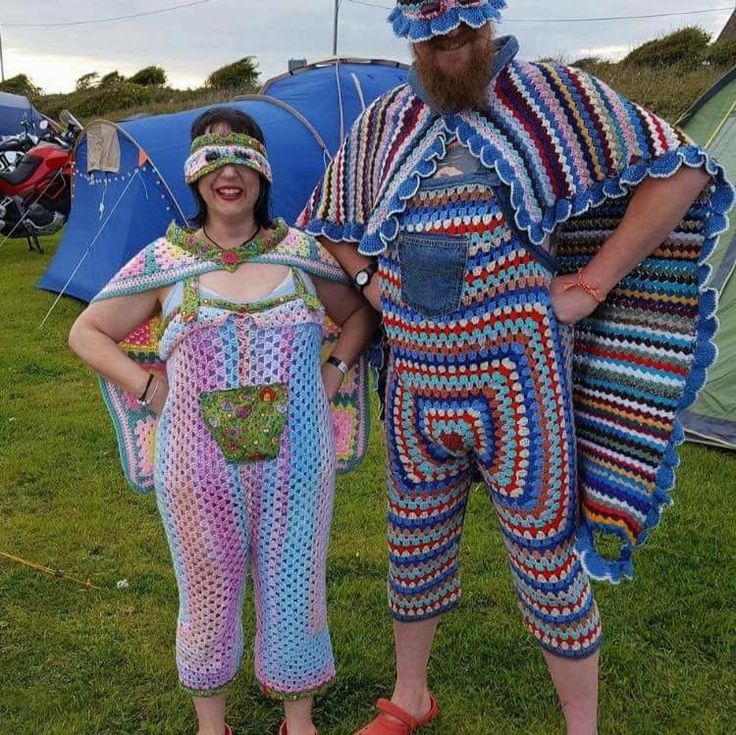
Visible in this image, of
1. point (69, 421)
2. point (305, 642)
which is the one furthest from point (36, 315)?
point (305, 642)

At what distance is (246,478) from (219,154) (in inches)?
26.4

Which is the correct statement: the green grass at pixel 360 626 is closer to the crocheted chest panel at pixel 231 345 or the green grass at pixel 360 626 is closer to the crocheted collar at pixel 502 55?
the crocheted chest panel at pixel 231 345

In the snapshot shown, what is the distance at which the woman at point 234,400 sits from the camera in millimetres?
1718

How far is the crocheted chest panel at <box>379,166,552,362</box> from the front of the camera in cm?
160

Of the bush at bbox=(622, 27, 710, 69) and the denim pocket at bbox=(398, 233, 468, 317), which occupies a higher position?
the bush at bbox=(622, 27, 710, 69)

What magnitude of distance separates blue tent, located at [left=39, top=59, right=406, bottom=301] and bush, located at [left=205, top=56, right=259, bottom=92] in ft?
47.8

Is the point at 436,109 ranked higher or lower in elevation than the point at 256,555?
higher

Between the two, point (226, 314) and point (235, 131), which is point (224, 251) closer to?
point (226, 314)

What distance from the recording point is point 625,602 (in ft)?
8.68

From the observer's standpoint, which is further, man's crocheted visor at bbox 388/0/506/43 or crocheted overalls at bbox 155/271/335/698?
crocheted overalls at bbox 155/271/335/698

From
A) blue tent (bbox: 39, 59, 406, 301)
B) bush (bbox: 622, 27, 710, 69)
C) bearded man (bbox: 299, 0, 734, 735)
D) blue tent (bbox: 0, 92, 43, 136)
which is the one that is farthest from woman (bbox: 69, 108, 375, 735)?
blue tent (bbox: 0, 92, 43, 136)

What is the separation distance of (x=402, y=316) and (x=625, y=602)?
1455 mm

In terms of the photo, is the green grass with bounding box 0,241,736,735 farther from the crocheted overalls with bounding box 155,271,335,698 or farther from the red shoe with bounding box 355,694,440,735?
the crocheted overalls with bounding box 155,271,335,698

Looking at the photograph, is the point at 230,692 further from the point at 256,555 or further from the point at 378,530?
the point at 378,530
